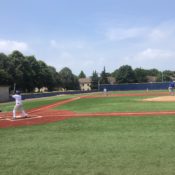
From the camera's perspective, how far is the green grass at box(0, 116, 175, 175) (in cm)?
674

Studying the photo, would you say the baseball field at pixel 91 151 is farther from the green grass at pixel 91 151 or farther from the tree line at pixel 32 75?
the tree line at pixel 32 75

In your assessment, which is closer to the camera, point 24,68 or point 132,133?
point 132,133

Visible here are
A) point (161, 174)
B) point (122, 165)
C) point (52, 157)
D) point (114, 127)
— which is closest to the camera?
point (161, 174)

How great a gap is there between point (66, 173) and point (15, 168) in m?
1.23

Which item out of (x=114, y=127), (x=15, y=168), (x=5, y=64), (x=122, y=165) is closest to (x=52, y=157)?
(x=15, y=168)

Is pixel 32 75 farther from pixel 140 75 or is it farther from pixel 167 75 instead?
pixel 167 75

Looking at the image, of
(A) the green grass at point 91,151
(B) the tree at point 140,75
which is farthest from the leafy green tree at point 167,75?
(A) the green grass at point 91,151

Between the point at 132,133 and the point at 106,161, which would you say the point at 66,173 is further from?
the point at 132,133

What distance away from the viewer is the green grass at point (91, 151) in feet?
22.1

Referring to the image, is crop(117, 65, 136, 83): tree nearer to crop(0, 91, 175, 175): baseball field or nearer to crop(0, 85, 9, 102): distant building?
crop(0, 85, 9, 102): distant building

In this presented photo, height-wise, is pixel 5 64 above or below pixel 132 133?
above

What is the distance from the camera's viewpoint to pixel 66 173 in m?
6.52

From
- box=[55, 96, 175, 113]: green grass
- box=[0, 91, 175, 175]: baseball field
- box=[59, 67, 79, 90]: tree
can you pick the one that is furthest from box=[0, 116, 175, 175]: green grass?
box=[59, 67, 79, 90]: tree

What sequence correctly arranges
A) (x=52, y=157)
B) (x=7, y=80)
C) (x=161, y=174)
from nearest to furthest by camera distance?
(x=161, y=174) < (x=52, y=157) < (x=7, y=80)
